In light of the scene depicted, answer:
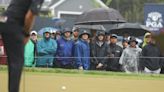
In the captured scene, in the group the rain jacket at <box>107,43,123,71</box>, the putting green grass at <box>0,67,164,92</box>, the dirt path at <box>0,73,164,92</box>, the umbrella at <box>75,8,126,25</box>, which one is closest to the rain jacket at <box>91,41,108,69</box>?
the rain jacket at <box>107,43,123,71</box>

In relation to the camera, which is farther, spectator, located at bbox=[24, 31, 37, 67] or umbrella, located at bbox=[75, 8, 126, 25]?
umbrella, located at bbox=[75, 8, 126, 25]

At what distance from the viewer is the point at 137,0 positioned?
70.7m

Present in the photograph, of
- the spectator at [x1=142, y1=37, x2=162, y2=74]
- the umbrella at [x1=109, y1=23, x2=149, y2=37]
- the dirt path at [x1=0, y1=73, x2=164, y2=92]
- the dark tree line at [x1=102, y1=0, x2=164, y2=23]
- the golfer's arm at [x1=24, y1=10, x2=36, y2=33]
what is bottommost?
the dirt path at [x1=0, y1=73, x2=164, y2=92]

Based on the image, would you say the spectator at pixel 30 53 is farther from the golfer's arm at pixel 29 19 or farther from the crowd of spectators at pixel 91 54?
the golfer's arm at pixel 29 19

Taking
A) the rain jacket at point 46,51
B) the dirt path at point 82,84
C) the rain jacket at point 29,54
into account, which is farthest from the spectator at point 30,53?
the dirt path at point 82,84

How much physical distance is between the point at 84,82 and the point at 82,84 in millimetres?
200

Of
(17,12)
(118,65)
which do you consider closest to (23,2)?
(17,12)

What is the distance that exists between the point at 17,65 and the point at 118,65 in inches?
310

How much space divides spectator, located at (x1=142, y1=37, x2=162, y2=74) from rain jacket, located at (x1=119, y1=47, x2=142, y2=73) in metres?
0.18

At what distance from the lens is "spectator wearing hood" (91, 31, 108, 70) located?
507 inches

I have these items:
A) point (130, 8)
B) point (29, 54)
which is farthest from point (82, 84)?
point (130, 8)

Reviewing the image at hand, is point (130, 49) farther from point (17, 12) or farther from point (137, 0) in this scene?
point (137, 0)

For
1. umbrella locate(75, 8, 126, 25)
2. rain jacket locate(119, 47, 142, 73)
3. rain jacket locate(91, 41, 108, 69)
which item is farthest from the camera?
umbrella locate(75, 8, 126, 25)

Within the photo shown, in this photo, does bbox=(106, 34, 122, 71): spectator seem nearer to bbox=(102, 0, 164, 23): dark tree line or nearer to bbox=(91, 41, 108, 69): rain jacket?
bbox=(91, 41, 108, 69): rain jacket
